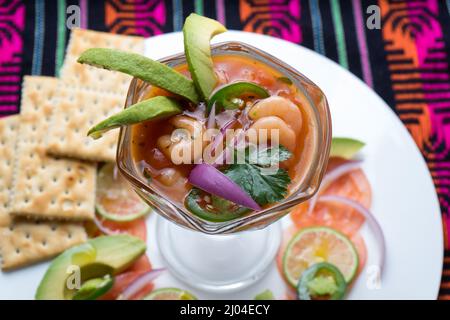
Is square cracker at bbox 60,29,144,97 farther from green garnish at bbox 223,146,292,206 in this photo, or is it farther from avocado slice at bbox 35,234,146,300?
green garnish at bbox 223,146,292,206

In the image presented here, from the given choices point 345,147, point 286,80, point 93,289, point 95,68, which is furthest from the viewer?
point 95,68

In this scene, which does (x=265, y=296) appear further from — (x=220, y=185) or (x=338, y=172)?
(x=220, y=185)

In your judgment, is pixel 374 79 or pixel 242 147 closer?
pixel 242 147

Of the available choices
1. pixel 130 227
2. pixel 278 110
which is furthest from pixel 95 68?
pixel 278 110

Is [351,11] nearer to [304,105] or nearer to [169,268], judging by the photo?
[304,105]

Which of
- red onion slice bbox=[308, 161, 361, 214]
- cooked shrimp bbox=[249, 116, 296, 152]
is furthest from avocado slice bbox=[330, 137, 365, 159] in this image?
cooked shrimp bbox=[249, 116, 296, 152]
